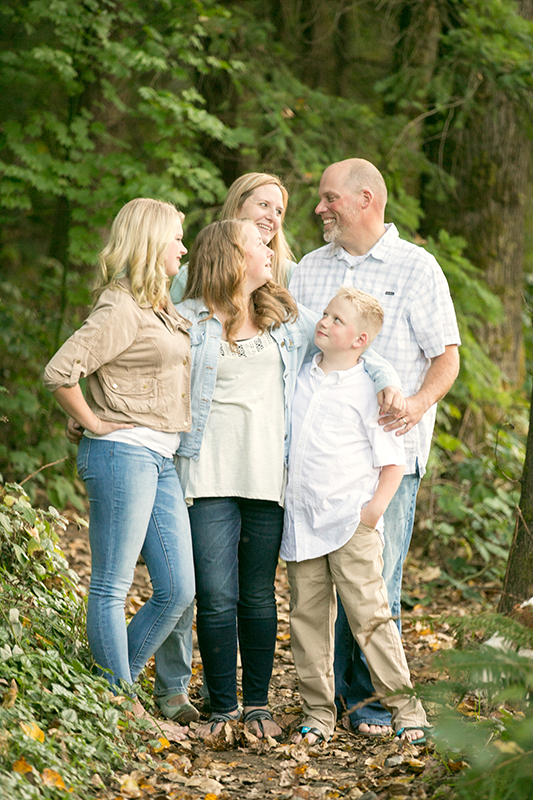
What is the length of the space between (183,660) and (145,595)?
193 centimetres

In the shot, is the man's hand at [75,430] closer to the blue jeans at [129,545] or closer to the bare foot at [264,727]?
the blue jeans at [129,545]

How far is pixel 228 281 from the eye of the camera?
3287mm

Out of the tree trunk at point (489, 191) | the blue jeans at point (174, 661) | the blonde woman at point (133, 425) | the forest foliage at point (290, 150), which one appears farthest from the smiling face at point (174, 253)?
the tree trunk at point (489, 191)

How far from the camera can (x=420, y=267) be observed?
3.62m

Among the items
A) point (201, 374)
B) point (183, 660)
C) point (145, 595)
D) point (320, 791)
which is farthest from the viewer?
point (145, 595)

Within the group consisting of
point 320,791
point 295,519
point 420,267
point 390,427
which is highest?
point 420,267

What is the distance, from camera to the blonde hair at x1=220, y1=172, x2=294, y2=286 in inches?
150

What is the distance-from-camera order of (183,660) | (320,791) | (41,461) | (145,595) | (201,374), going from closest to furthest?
(320,791)
(201,374)
(183,660)
(145,595)
(41,461)

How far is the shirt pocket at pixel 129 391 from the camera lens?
3.09 m

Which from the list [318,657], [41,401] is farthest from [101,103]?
[318,657]

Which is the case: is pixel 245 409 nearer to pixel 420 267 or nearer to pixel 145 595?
pixel 420 267

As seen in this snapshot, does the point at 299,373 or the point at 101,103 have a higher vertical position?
the point at 101,103

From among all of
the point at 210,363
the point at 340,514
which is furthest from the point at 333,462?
the point at 210,363

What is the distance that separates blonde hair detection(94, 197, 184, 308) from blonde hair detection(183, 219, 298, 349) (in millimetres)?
189
